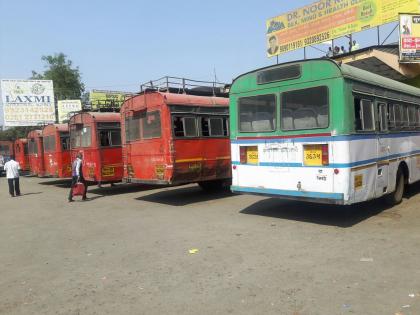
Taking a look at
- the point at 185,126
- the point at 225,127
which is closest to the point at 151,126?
the point at 185,126

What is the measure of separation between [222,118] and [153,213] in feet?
13.4

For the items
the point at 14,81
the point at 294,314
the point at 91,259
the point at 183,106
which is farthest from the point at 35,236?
the point at 14,81

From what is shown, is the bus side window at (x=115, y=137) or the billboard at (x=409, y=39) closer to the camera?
the bus side window at (x=115, y=137)

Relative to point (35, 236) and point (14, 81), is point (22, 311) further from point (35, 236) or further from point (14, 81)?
point (14, 81)

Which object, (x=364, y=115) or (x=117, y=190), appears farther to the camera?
(x=117, y=190)

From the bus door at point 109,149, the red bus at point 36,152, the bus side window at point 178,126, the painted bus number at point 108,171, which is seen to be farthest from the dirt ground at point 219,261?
the red bus at point 36,152

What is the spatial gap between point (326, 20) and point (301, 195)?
53.5ft

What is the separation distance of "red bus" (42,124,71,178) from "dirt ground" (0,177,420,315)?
334 inches

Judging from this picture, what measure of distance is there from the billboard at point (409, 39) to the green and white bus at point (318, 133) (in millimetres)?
8128

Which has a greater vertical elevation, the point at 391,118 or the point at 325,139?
the point at 391,118

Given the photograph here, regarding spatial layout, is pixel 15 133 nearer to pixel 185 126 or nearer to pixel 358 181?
pixel 185 126

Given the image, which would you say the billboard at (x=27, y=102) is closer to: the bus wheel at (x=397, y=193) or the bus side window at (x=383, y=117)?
the bus wheel at (x=397, y=193)

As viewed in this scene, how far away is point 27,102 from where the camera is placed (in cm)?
3822

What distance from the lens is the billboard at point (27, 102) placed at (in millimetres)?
37281
